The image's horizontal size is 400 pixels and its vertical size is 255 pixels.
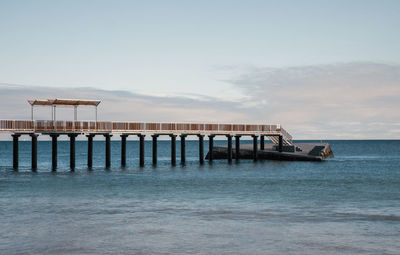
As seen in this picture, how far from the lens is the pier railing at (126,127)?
2009 inches

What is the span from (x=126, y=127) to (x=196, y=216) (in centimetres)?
3293

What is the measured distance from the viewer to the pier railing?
51031 millimetres

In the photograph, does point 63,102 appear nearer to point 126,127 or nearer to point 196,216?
point 126,127

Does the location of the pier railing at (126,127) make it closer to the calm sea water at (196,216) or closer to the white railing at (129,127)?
the white railing at (129,127)

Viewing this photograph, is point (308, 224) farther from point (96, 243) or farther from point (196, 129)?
point (196, 129)

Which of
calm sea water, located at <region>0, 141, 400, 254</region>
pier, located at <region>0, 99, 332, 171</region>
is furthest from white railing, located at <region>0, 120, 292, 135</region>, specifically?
Answer: calm sea water, located at <region>0, 141, 400, 254</region>

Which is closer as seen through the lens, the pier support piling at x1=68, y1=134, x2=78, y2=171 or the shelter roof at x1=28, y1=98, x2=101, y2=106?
the shelter roof at x1=28, y1=98, x2=101, y2=106

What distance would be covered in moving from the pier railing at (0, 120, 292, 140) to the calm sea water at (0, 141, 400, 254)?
7.85 meters

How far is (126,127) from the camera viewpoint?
56.7 metres

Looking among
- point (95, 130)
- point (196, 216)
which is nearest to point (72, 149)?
point (95, 130)

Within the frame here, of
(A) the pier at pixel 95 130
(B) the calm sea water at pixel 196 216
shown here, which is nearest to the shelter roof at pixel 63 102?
(A) the pier at pixel 95 130

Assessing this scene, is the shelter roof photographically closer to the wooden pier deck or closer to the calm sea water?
the wooden pier deck

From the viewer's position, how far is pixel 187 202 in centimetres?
3050

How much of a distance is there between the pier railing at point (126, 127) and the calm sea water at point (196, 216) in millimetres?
7851
